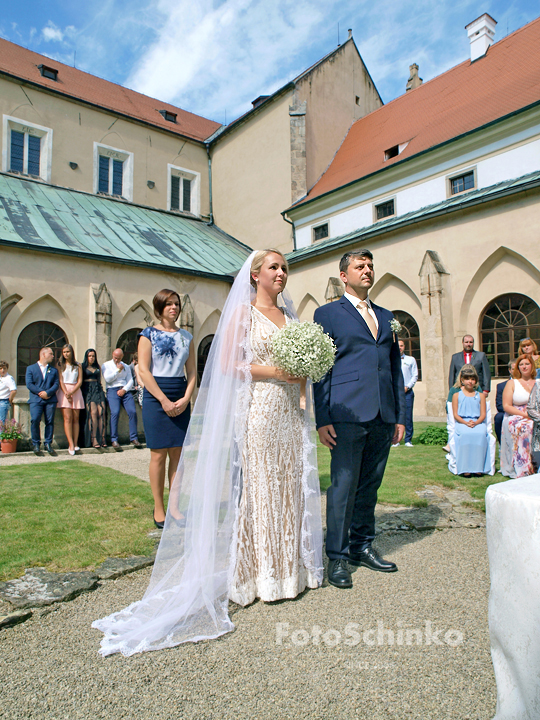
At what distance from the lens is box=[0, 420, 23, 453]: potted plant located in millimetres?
9445

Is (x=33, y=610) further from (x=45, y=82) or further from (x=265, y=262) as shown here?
(x=45, y=82)

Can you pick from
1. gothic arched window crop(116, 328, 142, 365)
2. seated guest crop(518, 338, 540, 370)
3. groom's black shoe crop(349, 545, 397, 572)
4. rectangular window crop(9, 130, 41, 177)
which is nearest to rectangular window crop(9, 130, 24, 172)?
rectangular window crop(9, 130, 41, 177)

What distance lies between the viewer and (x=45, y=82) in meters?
22.1

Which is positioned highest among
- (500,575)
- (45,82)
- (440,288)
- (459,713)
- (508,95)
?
(45,82)

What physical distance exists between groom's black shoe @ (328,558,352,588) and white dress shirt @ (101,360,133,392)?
Answer: 791 cm

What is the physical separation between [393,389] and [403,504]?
194 centimetres

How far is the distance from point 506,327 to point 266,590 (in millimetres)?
13883

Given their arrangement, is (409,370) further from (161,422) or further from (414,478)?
(161,422)

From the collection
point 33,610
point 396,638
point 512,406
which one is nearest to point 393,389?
point 396,638

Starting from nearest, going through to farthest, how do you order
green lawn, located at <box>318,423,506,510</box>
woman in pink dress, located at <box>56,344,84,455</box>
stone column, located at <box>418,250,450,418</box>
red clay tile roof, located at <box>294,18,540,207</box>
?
1. green lawn, located at <box>318,423,506,510</box>
2. woman in pink dress, located at <box>56,344,84,455</box>
3. stone column, located at <box>418,250,450,418</box>
4. red clay tile roof, located at <box>294,18,540,207</box>

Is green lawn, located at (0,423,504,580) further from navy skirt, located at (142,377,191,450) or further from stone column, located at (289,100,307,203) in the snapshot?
stone column, located at (289,100,307,203)

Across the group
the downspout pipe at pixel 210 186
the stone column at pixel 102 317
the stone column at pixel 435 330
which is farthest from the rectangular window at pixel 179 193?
the stone column at pixel 435 330

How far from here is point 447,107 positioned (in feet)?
61.8

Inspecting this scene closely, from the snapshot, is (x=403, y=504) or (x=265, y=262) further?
(x=403, y=504)
